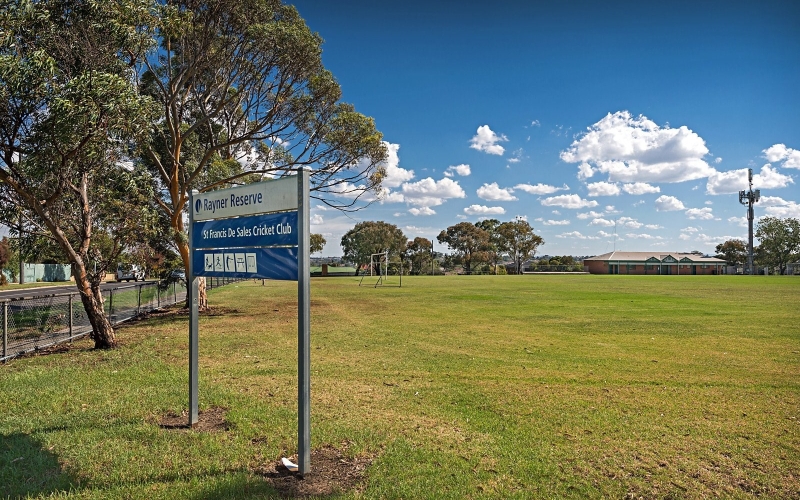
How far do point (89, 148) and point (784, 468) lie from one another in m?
9.79

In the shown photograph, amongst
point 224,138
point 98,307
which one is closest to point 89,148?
point 98,307

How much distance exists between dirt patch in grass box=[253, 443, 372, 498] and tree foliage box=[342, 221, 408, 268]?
6859cm

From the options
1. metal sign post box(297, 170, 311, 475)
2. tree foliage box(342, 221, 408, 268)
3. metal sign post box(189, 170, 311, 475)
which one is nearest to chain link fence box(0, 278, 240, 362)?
metal sign post box(189, 170, 311, 475)

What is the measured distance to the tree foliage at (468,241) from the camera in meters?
86.9

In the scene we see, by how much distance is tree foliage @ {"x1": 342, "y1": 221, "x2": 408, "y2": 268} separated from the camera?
76.6 meters

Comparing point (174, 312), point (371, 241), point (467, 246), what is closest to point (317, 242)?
point (371, 241)

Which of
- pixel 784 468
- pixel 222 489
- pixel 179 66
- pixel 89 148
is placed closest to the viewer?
pixel 222 489

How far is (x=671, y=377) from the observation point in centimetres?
744

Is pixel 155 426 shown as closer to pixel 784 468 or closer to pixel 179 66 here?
pixel 784 468

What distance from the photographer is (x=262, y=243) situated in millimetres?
4375

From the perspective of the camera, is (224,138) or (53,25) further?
(224,138)

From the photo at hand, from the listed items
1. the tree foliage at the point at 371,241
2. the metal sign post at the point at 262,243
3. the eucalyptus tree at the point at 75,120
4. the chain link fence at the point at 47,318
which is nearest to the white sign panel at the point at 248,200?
the metal sign post at the point at 262,243

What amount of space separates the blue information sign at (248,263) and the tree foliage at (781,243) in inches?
4083

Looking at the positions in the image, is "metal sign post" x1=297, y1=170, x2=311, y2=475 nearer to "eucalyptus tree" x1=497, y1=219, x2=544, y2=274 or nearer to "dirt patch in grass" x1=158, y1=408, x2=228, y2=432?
"dirt patch in grass" x1=158, y1=408, x2=228, y2=432
